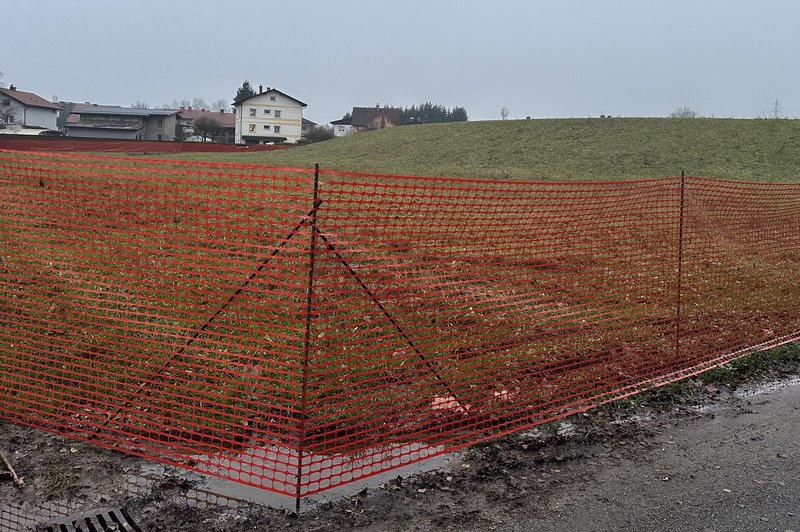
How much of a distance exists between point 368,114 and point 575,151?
79122 millimetres

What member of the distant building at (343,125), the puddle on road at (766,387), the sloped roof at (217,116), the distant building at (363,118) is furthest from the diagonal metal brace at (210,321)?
the distant building at (343,125)

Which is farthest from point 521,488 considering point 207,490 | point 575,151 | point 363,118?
point 363,118

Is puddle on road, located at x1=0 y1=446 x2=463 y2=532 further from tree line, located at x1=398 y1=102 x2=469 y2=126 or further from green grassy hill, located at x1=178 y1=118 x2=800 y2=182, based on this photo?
tree line, located at x1=398 y1=102 x2=469 y2=126

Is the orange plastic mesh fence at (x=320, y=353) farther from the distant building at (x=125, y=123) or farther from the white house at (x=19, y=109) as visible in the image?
the white house at (x=19, y=109)

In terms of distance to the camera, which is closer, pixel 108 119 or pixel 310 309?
pixel 310 309

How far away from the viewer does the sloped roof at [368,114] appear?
4390 inches

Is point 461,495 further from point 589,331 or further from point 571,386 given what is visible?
point 589,331

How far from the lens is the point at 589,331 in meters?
6.64

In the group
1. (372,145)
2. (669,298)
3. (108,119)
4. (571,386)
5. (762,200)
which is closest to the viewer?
(571,386)

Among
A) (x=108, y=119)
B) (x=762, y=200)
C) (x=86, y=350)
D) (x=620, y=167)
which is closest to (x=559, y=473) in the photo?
(x=86, y=350)

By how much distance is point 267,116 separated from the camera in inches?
3231

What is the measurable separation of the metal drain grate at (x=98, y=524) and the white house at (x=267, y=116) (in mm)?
79313

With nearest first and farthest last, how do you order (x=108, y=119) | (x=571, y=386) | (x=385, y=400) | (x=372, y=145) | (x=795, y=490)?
(x=795, y=490)
(x=385, y=400)
(x=571, y=386)
(x=372, y=145)
(x=108, y=119)

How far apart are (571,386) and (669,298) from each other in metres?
3.14
